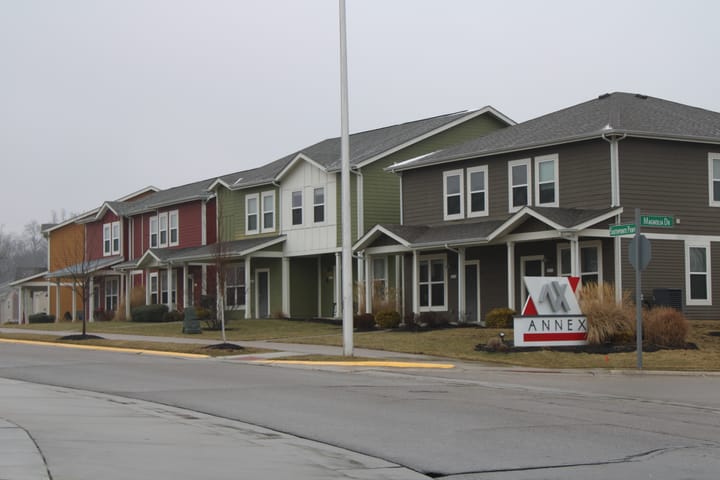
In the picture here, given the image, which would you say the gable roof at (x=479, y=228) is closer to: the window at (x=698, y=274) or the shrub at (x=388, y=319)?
the shrub at (x=388, y=319)

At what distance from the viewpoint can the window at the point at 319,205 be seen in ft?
133

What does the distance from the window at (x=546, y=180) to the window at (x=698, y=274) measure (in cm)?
452

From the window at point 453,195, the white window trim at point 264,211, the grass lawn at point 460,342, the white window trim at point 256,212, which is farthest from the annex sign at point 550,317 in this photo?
the white window trim at point 256,212

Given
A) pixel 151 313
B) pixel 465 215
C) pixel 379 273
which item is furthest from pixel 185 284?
pixel 465 215

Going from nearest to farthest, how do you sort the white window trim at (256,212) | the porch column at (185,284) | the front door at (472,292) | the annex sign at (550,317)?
the annex sign at (550,317), the front door at (472,292), the white window trim at (256,212), the porch column at (185,284)

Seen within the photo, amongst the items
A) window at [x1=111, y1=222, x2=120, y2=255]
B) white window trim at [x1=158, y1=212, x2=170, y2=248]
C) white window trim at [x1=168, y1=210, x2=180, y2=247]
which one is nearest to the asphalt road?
white window trim at [x1=168, y1=210, x2=180, y2=247]

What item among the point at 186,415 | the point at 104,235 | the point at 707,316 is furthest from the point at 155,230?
the point at 186,415

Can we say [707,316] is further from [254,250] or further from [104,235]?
[104,235]

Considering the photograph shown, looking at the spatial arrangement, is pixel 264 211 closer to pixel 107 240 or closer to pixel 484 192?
pixel 484 192

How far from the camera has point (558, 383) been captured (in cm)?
1895

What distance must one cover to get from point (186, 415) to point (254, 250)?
91.1 ft

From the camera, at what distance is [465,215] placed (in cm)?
3516

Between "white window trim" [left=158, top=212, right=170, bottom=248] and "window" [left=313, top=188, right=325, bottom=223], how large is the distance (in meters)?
13.4

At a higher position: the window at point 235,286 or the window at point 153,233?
the window at point 153,233
